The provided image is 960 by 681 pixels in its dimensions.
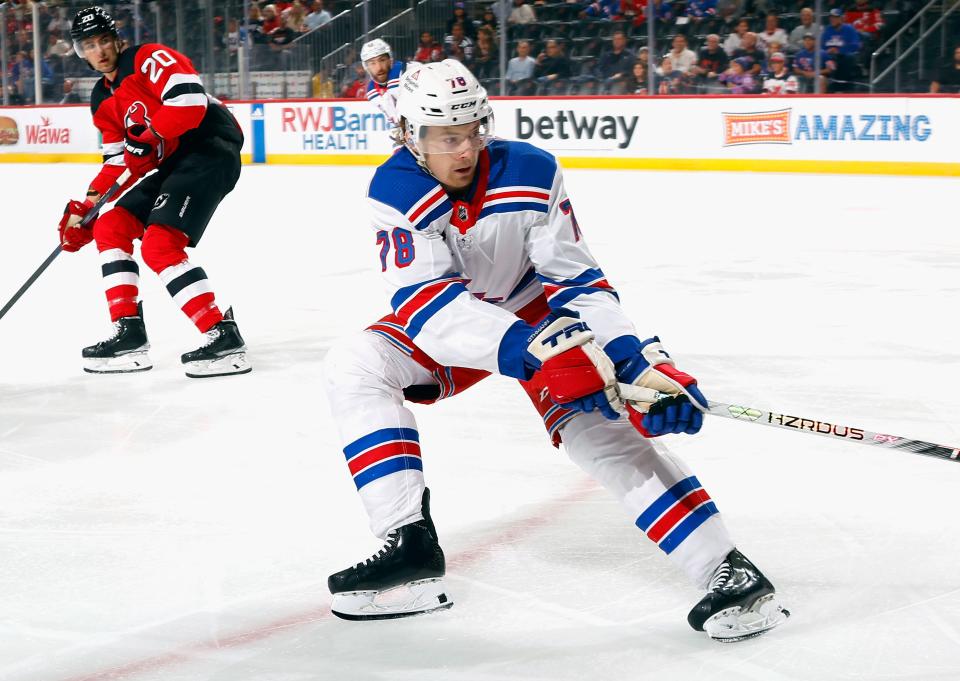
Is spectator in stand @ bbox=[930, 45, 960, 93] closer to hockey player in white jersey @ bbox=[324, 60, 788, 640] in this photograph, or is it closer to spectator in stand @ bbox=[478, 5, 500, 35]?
spectator in stand @ bbox=[478, 5, 500, 35]

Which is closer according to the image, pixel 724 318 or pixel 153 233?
pixel 153 233

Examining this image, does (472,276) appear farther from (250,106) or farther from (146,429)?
(250,106)

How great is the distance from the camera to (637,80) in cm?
1147

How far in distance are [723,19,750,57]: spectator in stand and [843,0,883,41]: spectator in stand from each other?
3.05 feet

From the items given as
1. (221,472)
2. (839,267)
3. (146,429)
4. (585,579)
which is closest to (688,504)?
(585,579)

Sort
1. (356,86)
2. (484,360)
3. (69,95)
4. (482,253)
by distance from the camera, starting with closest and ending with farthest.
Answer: (484,360), (482,253), (356,86), (69,95)

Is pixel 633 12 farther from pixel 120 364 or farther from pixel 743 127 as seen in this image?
pixel 120 364

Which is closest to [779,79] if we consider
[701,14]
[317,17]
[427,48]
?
[701,14]

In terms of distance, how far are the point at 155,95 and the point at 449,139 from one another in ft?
7.57

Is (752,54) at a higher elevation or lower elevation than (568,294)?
higher

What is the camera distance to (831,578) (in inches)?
86.3

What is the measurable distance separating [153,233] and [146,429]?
0.90 metres

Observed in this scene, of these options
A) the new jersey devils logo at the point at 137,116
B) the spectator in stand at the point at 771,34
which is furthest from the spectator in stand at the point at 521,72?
the new jersey devils logo at the point at 137,116

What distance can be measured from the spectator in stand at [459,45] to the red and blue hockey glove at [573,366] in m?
11.4
